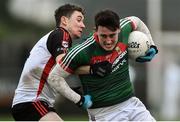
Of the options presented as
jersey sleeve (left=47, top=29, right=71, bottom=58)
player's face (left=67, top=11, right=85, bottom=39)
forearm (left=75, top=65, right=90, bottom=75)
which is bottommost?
forearm (left=75, top=65, right=90, bottom=75)

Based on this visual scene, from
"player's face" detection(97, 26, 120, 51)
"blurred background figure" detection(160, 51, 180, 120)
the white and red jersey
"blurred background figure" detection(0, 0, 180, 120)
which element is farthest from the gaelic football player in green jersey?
"blurred background figure" detection(0, 0, 180, 120)

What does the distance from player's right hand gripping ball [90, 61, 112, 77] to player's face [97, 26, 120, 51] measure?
0.18m

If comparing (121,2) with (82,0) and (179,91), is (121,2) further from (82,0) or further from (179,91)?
(179,91)

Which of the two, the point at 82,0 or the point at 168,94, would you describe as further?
the point at 82,0

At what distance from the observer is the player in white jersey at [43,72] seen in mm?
9156

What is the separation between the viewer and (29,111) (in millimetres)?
9289

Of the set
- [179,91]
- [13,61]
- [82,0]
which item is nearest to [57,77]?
[179,91]

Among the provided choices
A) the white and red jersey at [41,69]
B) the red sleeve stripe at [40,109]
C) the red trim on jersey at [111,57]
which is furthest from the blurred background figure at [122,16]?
the red trim on jersey at [111,57]

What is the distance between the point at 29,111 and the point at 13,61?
705 inches

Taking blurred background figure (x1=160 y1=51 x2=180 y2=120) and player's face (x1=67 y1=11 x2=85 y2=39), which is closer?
player's face (x1=67 y1=11 x2=85 y2=39)

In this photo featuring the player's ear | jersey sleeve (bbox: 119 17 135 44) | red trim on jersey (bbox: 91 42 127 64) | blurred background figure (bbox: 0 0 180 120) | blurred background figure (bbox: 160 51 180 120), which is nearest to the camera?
red trim on jersey (bbox: 91 42 127 64)

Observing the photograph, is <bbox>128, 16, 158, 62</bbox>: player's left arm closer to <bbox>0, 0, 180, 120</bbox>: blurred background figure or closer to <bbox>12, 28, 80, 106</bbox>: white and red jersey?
<bbox>12, 28, 80, 106</bbox>: white and red jersey

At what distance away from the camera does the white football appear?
29.1ft

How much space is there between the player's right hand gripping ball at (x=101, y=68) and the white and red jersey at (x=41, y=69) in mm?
492
